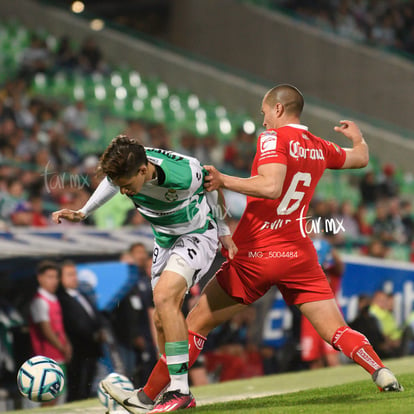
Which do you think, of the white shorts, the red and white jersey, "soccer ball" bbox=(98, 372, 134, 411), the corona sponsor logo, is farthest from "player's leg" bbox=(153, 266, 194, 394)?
"soccer ball" bbox=(98, 372, 134, 411)

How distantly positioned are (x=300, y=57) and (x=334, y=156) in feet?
51.4

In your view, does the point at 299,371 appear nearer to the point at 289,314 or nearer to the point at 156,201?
the point at 289,314

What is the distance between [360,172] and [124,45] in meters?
8.91

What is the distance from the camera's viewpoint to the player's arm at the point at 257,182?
5.11m

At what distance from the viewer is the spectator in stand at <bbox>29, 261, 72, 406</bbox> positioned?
8641 mm

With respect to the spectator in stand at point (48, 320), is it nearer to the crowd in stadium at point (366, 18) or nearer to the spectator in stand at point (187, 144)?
the spectator in stand at point (187, 144)

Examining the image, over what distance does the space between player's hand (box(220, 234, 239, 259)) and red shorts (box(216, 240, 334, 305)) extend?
115mm

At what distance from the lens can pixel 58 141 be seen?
1228 centimetres

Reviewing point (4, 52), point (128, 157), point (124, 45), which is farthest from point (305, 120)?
point (128, 157)

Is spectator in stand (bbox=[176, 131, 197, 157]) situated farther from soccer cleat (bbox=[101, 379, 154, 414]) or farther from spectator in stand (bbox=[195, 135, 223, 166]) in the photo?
soccer cleat (bbox=[101, 379, 154, 414])

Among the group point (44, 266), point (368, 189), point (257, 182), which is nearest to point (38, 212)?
point (44, 266)

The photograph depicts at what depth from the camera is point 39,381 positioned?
6.05 m

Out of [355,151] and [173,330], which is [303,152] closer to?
[355,151]

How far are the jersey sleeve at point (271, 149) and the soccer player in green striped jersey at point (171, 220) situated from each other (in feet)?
1.22
